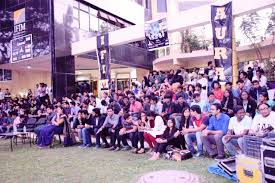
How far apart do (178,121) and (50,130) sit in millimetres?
4375

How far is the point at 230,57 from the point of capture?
1059 centimetres

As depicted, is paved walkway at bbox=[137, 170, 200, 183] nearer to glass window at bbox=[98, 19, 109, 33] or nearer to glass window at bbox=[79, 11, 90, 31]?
glass window at bbox=[79, 11, 90, 31]

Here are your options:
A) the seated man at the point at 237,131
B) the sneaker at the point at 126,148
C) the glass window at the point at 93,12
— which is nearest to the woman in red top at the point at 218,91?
the seated man at the point at 237,131

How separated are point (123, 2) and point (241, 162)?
68.6 feet

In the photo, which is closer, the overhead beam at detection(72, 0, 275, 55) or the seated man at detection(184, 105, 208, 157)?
the seated man at detection(184, 105, 208, 157)

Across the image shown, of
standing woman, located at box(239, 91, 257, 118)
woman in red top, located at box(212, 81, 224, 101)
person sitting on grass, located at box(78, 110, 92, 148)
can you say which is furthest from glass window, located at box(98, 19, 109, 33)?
standing woman, located at box(239, 91, 257, 118)

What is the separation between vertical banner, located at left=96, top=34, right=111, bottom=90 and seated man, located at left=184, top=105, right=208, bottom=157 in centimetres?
774

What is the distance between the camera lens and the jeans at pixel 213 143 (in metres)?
6.85

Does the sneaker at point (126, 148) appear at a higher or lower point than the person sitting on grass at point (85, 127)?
lower

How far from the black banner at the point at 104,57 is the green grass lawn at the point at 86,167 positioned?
6490 mm

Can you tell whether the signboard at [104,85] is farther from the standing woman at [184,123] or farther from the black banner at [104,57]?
the standing woman at [184,123]

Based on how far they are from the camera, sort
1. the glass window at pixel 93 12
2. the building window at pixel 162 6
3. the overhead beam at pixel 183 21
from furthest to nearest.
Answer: the building window at pixel 162 6
the glass window at pixel 93 12
the overhead beam at pixel 183 21

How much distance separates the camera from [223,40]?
10719mm

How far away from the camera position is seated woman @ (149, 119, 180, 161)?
297 inches
